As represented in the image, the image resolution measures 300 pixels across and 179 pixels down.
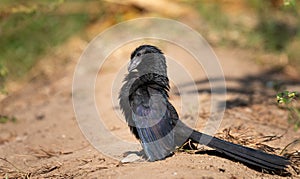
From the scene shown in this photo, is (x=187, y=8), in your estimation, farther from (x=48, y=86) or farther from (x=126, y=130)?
(x=126, y=130)

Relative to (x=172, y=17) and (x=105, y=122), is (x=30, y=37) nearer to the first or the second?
(x=172, y=17)

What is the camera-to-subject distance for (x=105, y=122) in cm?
534

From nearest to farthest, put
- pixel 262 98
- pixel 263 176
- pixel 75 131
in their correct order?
pixel 263 176, pixel 75 131, pixel 262 98

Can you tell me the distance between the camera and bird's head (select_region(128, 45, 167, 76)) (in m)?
4.04

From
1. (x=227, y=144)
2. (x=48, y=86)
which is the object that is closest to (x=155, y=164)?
(x=227, y=144)

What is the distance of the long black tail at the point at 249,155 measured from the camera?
11.9 ft

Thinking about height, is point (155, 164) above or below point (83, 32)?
below

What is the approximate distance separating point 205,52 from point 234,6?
2.27 meters

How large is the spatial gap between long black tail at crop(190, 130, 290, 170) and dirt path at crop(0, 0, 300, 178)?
7 cm

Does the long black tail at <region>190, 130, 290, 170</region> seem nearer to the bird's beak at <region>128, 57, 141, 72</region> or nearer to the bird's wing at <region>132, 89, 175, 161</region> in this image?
the bird's wing at <region>132, 89, 175, 161</region>

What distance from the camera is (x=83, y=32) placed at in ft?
28.4

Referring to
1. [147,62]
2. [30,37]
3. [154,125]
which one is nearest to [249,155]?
[154,125]

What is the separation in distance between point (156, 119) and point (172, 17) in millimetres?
5615

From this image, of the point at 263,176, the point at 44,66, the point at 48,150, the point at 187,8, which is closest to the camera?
the point at 263,176
